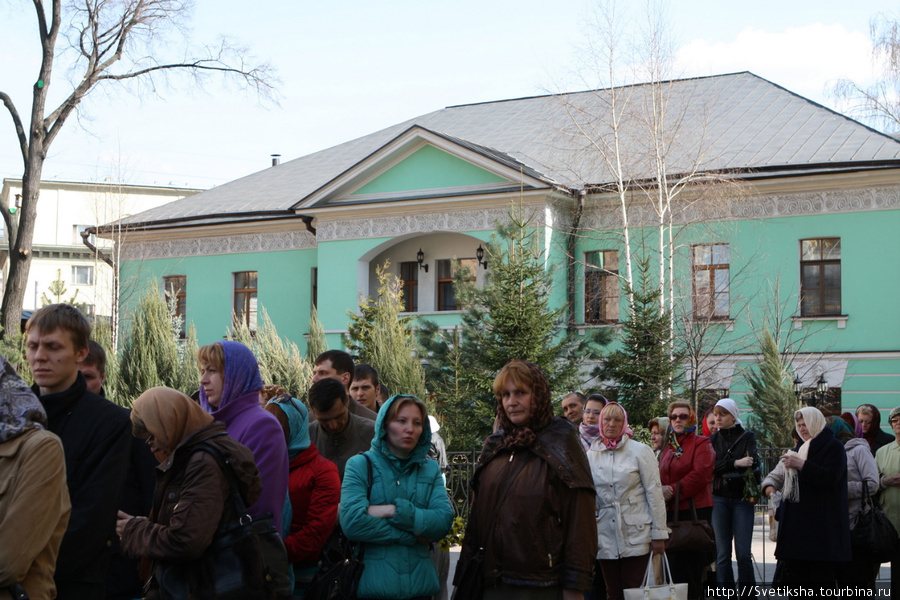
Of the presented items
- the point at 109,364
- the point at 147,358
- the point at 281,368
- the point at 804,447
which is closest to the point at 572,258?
the point at 281,368

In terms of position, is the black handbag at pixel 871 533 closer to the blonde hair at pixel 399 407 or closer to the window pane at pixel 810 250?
the blonde hair at pixel 399 407

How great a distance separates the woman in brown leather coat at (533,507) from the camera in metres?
4.75

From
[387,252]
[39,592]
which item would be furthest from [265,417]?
[387,252]

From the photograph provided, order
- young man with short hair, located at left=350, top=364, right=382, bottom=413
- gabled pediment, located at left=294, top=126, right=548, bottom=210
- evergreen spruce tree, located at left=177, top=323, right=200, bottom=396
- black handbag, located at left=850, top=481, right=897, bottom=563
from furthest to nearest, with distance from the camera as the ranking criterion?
gabled pediment, located at left=294, top=126, right=548, bottom=210
evergreen spruce tree, located at left=177, top=323, right=200, bottom=396
black handbag, located at left=850, top=481, right=897, bottom=563
young man with short hair, located at left=350, top=364, right=382, bottom=413

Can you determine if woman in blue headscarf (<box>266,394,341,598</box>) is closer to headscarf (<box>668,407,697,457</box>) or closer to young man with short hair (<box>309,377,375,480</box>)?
young man with short hair (<box>309,377,375,480</box>)

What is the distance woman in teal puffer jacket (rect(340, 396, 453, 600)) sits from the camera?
15.9ft

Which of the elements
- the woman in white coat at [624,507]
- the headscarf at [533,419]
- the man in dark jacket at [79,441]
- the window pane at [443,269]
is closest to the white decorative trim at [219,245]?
the window pane at [443,269]

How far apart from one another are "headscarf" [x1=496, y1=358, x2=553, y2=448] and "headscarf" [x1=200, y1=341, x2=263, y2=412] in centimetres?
126

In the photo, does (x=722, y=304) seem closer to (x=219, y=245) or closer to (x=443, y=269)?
(x=443, y=269)

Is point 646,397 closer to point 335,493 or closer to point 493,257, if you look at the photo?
point 493,257

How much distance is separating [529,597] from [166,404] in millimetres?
1959

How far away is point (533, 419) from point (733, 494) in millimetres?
4968

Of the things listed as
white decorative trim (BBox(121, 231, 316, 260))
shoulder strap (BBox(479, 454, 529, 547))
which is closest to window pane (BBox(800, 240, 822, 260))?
white decorative trim (BBox(121, 231, 316, 260))

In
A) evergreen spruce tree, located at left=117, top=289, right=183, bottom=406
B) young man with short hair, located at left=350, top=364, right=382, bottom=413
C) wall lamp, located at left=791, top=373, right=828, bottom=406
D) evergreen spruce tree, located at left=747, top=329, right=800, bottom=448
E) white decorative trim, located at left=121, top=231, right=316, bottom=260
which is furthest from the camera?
white decorative trim, located at left=121, top=231, right=316, bottom=260
